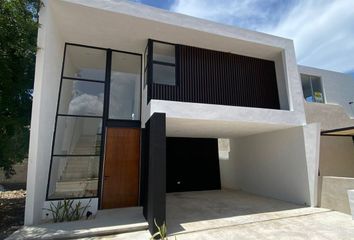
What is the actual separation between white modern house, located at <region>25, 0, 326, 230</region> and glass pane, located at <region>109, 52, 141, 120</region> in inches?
1.4

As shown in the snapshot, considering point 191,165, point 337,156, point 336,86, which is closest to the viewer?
point 337,156

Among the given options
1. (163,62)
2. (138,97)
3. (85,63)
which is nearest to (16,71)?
(85,63)

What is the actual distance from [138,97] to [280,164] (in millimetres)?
5834

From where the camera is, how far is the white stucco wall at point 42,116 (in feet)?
16.3

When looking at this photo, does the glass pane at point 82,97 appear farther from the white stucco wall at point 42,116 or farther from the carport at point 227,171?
the carport at point 227,171

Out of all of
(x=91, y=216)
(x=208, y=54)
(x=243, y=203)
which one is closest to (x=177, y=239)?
(x=91, y=216)

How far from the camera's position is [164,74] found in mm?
7270

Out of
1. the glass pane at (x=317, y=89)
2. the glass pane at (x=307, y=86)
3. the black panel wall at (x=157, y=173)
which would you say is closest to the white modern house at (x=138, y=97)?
the black panel wall at (x=157, y=173)

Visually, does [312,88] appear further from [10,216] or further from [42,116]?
[10,216]

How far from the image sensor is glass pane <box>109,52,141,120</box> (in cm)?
722

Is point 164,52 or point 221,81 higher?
point 164,52

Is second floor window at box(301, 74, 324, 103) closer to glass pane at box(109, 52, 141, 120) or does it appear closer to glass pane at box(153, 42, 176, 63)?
glass pane at box(153, 42, 176, 63)

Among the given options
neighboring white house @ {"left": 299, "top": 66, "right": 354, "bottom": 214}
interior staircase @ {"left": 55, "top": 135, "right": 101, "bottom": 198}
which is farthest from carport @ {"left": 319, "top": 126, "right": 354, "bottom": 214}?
interior staircase @ {"left": 55, "top": 135, "right": 101, "bottom": 198}

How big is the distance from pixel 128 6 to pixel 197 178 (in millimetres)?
8202
